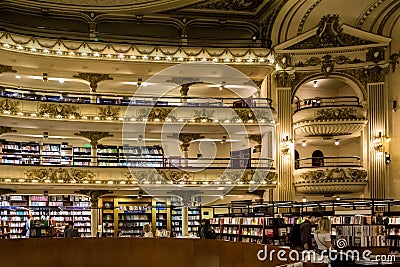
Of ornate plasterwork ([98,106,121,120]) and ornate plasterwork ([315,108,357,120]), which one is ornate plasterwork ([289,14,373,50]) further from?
ornate plasterwork ([98,106,121,120])

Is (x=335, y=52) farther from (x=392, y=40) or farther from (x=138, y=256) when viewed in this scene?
(x=138, y=256)

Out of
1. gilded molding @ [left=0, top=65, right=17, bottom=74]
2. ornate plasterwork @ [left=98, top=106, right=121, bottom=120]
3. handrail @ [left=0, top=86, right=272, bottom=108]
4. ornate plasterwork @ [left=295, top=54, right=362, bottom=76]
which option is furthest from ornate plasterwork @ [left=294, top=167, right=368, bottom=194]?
gilded molding @ [left=0, top=65, right=17, bottom=74]

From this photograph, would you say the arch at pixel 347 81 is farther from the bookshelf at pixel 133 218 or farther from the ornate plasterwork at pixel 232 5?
the bookshelf at pixel 133 218

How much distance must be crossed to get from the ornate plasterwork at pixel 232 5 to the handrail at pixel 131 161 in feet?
20.3

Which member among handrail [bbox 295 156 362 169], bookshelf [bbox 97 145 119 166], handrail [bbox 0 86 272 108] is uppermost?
handrail [bbox 0 86 272 108]

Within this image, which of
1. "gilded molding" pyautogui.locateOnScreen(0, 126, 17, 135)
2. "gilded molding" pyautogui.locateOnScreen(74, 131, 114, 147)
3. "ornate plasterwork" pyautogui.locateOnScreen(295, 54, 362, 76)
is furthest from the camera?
"gilded molding" pyautogui.locateOnScreen(74, 131, 114, 147)

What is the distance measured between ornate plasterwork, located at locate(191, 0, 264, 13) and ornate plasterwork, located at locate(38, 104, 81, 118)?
655 centimetres

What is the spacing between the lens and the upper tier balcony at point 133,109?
20188mm

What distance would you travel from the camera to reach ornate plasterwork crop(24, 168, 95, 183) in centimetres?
1956

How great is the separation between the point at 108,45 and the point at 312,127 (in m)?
8.10

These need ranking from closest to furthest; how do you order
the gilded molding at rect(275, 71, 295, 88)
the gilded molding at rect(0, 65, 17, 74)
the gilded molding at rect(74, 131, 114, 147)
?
the gilded molding at rect(0, 65, 17, 74)
the gilded molding at rect(74, 131, 114, 147)
the gilded molding at rect(275, 71, 295, 88)

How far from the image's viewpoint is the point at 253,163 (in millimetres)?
22797

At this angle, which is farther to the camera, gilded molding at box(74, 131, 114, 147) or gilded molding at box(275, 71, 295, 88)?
gilded molding at box(275, 71, 295, 88)

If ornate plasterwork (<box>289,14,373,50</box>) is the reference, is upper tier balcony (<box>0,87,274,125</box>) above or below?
below
